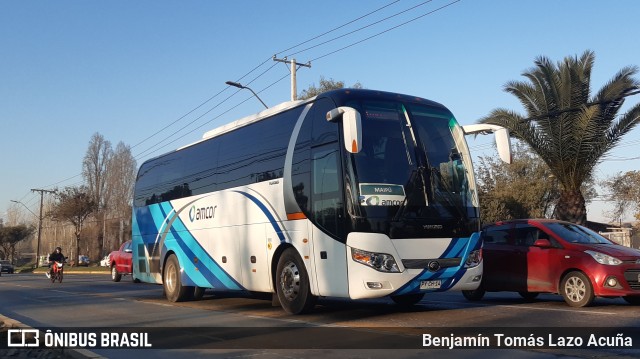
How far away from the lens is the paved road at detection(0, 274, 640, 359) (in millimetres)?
7531

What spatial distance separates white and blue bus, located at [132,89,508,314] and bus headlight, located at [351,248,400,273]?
0.05ft

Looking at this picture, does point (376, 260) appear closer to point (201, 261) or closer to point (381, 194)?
point (381, 194)

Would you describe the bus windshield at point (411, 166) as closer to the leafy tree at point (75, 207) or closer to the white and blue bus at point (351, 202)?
the white and blue bus at point (351, 202)

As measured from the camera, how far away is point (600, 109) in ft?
76.9

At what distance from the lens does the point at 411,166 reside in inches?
387

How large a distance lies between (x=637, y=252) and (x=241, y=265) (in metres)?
7.58

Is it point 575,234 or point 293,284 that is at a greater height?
point 575,234

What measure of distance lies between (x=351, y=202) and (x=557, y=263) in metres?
4.54

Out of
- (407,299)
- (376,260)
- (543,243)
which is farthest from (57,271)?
(543,243)

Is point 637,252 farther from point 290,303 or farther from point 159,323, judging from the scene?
point 159,323

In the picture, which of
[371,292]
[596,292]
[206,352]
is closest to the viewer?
[206,352]

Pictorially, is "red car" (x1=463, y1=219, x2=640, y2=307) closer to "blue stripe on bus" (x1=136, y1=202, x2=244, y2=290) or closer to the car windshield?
the car windshield

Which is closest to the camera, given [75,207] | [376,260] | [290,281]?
[376,260]

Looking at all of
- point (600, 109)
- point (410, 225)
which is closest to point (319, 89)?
point (600, 109)
